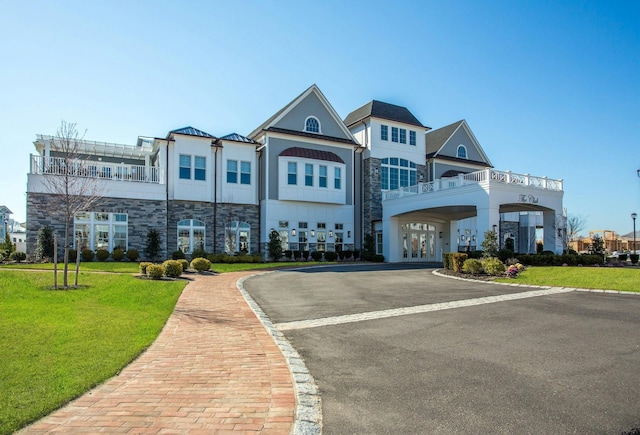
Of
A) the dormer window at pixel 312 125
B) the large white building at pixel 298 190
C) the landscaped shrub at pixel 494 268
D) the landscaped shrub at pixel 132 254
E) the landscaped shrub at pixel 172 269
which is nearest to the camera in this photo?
the landscaped shrub at pixel 172 269

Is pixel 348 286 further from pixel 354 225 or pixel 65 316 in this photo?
pixel 354 225

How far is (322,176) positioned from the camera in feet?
97.2

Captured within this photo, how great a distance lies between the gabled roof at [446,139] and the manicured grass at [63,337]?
2863 cm

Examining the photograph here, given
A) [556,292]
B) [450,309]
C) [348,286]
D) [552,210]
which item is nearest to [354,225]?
[552,210]

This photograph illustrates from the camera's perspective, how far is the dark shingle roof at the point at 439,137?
3691cm

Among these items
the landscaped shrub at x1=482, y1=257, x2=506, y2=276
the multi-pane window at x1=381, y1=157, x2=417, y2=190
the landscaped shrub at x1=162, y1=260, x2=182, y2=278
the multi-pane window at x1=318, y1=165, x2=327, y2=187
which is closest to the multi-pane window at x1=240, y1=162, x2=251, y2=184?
the multi-pane window at x1=318, y1=165, x2=327, y2=187

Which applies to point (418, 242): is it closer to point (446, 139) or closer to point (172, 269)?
point (446, 139)

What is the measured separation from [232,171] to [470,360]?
24004 millimetres

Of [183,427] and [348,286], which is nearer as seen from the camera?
[183,427]

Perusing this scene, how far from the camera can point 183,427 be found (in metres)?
3.85

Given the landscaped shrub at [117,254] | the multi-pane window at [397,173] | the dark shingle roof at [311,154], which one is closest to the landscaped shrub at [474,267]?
the dark shingle roof at [311,154]

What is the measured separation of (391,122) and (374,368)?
96.1ft

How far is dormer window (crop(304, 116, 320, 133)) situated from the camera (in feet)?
98.5

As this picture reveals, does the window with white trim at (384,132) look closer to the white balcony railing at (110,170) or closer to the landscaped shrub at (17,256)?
the white balcony railing at (110,170)
